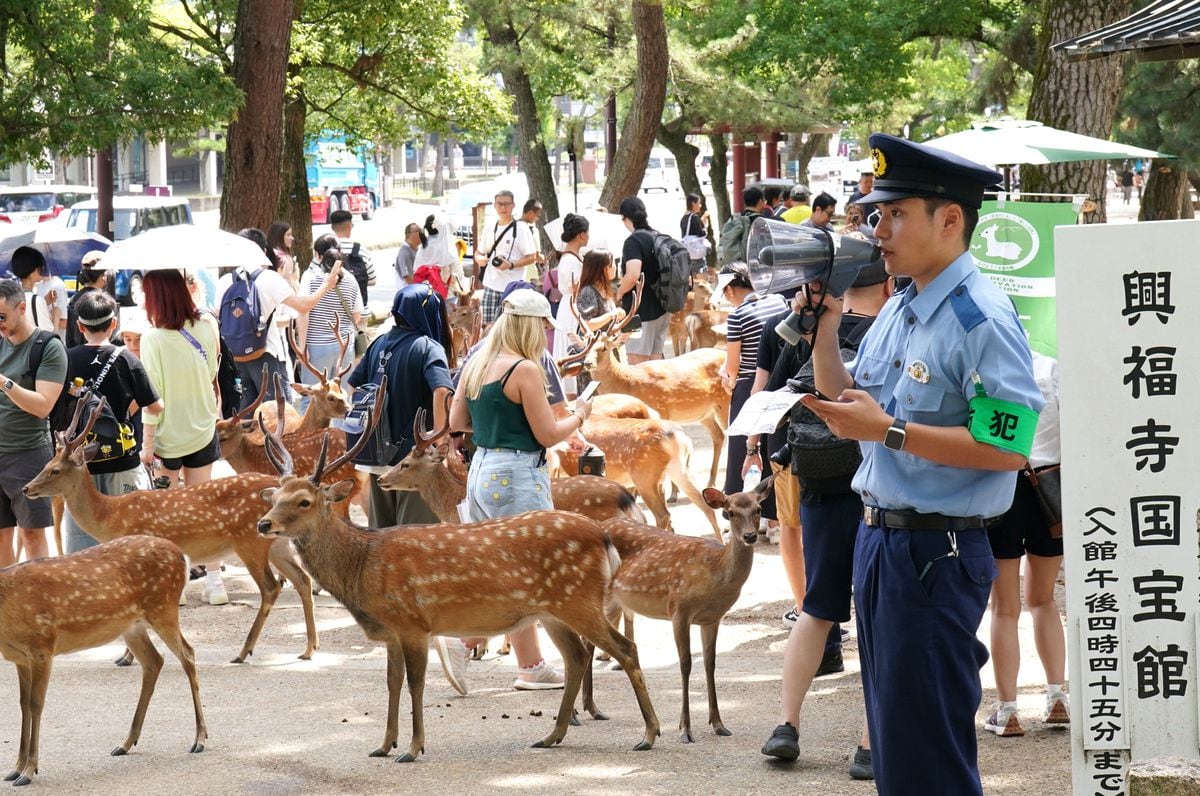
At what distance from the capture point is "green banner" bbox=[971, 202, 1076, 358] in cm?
759

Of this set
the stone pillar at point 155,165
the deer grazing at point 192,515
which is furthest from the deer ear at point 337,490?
the stone pillar at point 155,165

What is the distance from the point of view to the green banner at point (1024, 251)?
7.59 metres

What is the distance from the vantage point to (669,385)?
11.9 meters

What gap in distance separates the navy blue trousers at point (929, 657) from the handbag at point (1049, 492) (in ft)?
6.58

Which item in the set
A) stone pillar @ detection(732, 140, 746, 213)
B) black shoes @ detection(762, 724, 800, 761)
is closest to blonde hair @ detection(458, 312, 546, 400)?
black shoes @ detection(762, 724, 800, 761)

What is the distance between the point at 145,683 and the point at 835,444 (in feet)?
10.3

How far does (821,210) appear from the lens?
595 inches

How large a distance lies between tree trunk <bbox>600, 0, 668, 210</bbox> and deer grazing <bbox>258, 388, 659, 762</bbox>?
43.2 feet

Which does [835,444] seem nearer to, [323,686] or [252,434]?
[323,686]

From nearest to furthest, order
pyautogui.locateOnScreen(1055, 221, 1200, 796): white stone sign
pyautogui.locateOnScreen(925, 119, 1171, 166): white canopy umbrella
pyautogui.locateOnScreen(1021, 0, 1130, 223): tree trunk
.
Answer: pyautogui.locateOnScreen(1055, 221, 1200, 796): white stone sign < pyautogui.locateOnScreen(925, 119, 1171, 166): white canopy umbrella < pyautogui.locateOnScreen(1021, 0, 1130, 223): tree trunk

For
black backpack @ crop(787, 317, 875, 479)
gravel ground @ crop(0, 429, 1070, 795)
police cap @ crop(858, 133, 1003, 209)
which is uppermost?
police cap @ crop(858, 133, 1003, 209)

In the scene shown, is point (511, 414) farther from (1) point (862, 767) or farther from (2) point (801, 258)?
(2) point (801, 258)

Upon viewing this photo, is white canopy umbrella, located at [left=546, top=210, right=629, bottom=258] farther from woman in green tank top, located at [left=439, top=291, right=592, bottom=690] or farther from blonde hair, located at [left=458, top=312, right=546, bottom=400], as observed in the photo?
blonde hair, located at [left=458, top=312, right=546, bottom=400]

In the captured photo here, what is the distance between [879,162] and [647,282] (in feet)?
32.9
